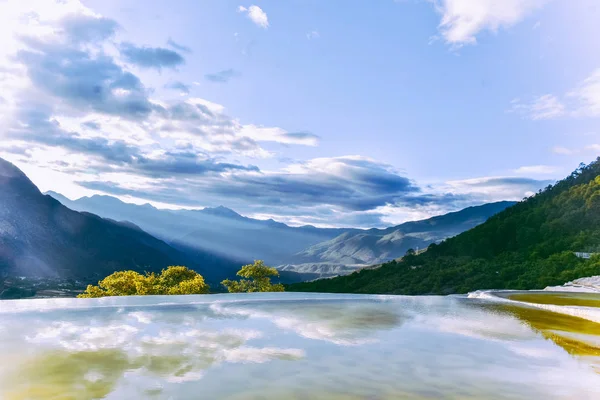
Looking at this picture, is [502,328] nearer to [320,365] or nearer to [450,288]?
[320,365]

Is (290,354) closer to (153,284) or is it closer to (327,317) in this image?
(327,317)

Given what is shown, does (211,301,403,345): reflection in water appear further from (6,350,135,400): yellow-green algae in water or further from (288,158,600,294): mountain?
(288,158,600,294): mountain

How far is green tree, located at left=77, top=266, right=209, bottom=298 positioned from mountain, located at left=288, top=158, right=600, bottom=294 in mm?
34570

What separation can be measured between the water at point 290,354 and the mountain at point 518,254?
114 feet

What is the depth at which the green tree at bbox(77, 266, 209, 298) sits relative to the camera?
33.8 m

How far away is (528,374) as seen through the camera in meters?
7.64

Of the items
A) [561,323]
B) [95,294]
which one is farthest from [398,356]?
[95,294]

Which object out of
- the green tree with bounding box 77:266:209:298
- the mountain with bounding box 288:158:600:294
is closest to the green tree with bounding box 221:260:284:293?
the green tree with bounding box 77:266:209:298

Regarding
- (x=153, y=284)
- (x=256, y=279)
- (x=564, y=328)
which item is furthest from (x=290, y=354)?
(x=153, y=284)

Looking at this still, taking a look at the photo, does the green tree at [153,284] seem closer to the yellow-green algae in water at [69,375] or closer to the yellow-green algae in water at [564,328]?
the yellow-green algae in water at [564,328]

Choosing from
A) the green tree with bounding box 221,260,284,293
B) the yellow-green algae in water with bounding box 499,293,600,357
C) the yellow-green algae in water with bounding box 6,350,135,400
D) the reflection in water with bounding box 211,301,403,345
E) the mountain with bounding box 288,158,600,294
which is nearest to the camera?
the yellow-green algae in water with bounding box 6,350,135,400

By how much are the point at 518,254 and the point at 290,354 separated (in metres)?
76.7

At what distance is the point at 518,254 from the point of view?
244 feet

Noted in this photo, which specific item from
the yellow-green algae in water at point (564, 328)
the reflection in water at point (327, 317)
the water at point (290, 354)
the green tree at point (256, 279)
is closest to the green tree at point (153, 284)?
the green tree at point (256, 279)
